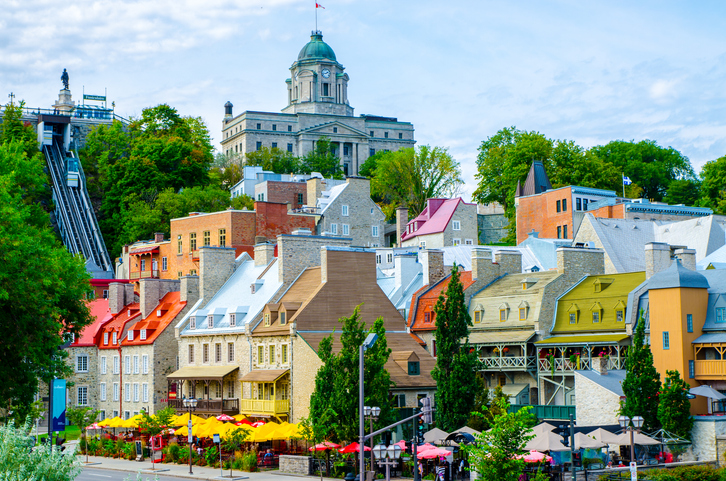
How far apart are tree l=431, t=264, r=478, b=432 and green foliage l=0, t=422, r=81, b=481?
2998cm

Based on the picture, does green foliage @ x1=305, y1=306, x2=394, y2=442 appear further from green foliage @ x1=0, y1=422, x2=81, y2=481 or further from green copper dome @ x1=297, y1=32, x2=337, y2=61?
green copper dome @ x1=297, y1=32, x2=337, y2=61

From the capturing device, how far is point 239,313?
60.7m


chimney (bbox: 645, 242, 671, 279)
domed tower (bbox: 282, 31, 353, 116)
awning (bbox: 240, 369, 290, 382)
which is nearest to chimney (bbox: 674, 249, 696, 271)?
chimney (bbox: 645, 242, 671, 279)

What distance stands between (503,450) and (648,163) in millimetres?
93341

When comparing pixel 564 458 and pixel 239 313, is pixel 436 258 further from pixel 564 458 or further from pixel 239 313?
pixel 564 458

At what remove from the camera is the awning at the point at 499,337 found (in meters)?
55.5

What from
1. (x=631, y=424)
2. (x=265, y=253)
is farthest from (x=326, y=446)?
(x=265, y=253)

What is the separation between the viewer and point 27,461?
1650 cm

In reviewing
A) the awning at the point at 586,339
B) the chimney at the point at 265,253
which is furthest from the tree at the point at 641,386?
the chimney at the point at 265,253

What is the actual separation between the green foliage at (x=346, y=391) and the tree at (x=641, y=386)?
37.2ft

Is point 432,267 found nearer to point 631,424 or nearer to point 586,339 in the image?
point 586,339

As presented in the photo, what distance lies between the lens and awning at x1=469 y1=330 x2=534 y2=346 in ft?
182

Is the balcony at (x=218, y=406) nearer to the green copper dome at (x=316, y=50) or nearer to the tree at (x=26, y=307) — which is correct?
the tree at (x=26, y=307)

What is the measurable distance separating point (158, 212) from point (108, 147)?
24099 mm
